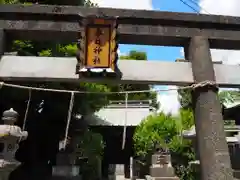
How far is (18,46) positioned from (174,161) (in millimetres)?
11168

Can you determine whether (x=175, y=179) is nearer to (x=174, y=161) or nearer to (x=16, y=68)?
(x=174, y=161)

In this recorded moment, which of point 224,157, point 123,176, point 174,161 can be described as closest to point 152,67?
point 224,157

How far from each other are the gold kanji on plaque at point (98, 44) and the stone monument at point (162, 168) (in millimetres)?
9844

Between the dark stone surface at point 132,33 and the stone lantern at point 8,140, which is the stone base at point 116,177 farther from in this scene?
the dark stone surface at point 132,33

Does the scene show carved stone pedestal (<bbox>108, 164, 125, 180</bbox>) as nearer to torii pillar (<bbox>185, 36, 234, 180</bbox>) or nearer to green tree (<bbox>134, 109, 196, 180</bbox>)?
green tree (<bbox>134, 109, 196, 180</bbox>)

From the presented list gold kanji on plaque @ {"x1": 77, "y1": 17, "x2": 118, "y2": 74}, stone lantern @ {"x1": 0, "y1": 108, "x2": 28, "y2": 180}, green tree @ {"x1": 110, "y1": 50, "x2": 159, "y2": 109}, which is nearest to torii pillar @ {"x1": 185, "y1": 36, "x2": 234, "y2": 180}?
gold kanji on plaque @ {"x1": 77, "y1": 17, "x2": 118, "y2": 74}

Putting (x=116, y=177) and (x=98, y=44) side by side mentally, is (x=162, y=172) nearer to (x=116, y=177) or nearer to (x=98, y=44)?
(x=116, y=177)

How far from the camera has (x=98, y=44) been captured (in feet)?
13.1

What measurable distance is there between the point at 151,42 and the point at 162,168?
10038 millimetres

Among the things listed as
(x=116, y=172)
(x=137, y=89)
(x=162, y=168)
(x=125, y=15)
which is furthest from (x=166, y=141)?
(x=125, y=15)

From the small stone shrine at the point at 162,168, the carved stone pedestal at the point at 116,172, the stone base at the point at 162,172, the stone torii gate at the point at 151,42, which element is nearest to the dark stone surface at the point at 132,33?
the stone torii gate at the point at 151,42

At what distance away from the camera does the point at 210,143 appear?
11.6 ft

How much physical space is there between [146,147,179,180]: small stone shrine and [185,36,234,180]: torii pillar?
30.9 ft

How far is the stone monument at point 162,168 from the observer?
12.8 meters
